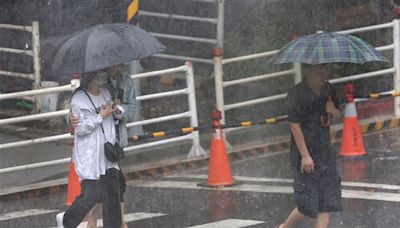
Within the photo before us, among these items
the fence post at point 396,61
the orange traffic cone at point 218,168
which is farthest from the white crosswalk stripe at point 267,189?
the fence post at point 396,61

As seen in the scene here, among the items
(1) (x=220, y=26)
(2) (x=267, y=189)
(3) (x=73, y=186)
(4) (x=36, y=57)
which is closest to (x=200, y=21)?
(1) (x=220, y=26)

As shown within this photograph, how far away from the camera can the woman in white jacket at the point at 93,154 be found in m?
7.59

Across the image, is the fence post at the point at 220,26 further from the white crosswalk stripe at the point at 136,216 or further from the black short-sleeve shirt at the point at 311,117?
the black short-sleeve shirt at the point at 311,117

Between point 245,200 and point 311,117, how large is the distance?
2.98m

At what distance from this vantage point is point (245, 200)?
10.2 m

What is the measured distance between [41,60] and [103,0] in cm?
233

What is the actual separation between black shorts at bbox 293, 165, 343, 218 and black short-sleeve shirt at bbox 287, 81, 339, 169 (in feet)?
0.33

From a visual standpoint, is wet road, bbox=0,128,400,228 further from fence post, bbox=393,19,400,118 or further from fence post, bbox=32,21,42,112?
fence post, bbox=32,21,42,112

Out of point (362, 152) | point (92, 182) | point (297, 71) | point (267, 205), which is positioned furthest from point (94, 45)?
point (297, 71)

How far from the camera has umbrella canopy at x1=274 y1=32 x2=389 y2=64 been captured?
7262 mm

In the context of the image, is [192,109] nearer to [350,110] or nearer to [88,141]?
[350,110]

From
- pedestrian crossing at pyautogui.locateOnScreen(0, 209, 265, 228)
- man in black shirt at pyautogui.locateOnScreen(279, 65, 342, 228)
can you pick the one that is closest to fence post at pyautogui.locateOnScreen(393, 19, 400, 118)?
pedestrian crossing at pyautogui.locateOnScreen(0, 209, 265, 228)

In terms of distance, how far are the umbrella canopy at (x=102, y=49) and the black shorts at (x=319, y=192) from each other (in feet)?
5.34

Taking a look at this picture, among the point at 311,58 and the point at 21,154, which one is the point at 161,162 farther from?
the point at 311,58
